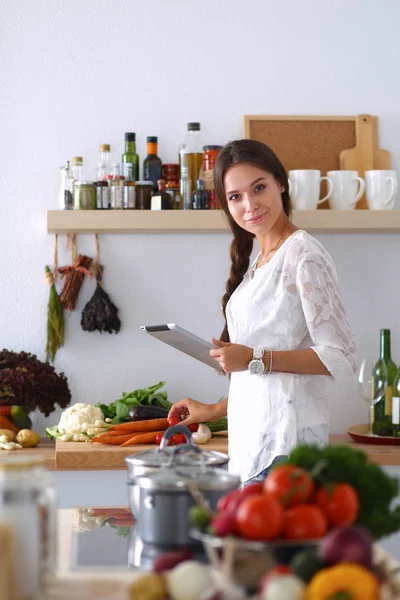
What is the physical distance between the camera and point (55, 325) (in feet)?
10.1

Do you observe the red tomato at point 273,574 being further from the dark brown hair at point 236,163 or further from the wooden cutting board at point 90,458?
the wooden cutting board at point 90,458

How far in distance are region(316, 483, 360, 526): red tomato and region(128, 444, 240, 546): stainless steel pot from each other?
0.21 metres

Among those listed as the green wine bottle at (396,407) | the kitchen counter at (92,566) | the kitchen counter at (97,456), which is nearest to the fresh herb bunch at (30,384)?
the kitchen counter at (97,456)

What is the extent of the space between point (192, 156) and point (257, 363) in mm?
1297

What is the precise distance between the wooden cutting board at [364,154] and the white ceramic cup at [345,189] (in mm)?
102

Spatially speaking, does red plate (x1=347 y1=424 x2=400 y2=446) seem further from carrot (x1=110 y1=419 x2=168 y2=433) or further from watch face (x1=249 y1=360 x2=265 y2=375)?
watch face (x1=249 y1=360 x2=265 y2=375)

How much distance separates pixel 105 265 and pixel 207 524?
2.23 metres

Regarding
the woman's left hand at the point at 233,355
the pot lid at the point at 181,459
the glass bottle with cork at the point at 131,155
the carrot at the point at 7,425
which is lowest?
the carrot at the point at 7,425

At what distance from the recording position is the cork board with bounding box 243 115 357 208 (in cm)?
320

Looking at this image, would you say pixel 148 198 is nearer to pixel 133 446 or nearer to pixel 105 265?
pixel 105 265

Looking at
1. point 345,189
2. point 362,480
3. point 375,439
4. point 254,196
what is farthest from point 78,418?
point 362,480

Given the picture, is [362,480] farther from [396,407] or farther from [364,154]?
[364,154]

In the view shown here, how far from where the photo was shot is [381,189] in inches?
122

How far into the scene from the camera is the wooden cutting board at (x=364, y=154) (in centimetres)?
321
